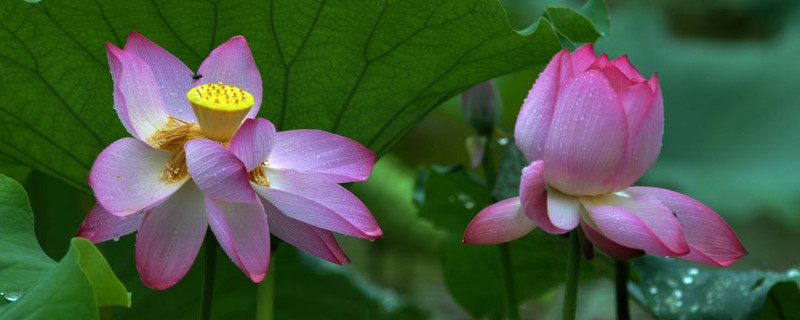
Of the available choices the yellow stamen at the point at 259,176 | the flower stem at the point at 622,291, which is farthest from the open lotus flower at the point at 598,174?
the flower stem at the point at 622,291

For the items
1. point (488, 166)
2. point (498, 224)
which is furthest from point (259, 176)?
point (488, 166)

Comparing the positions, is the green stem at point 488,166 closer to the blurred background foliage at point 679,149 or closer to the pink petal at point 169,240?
the pink petal at point 169,240

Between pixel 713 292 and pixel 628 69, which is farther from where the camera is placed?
pixel 713 292

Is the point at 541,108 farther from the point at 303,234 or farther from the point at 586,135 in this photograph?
the point at 303,234

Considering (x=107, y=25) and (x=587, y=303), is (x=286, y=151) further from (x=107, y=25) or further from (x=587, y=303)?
(x=587, y=303)

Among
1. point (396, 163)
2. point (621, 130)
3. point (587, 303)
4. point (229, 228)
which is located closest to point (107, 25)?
point (229, 228)

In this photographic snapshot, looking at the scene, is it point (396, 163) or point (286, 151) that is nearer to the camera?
point (286, 151)
